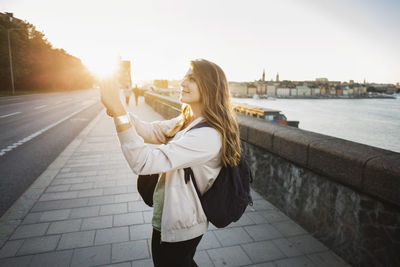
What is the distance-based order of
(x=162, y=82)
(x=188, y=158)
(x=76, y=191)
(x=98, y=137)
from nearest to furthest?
(x=188, y=158), (x=76, y=191), (x=98, y=137), (x=162, y=82)

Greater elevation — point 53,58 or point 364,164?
point 53,58

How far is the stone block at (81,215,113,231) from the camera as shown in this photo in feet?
10.8

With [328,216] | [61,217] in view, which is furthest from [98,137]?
[328,216]

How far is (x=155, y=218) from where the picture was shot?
63.0 inches

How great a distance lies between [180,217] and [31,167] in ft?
19.1

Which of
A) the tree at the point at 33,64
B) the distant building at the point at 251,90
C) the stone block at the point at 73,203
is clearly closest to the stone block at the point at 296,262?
the stone block at the point at 73,203

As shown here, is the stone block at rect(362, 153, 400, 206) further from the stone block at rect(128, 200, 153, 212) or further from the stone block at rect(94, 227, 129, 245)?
the stone block at rect(128, 200, 153, 212)

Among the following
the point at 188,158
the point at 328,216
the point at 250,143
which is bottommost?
the point at 328,216

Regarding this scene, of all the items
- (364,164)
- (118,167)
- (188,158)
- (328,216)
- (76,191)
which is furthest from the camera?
(118,167)

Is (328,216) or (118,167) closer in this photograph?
(328,216)

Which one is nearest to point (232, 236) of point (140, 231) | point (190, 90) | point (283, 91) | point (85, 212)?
point (140, 231)

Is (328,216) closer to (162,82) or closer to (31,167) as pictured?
(31,167)

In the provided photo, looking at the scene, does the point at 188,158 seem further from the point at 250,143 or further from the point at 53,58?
the point at 53,58

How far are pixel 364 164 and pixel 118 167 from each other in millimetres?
4832
